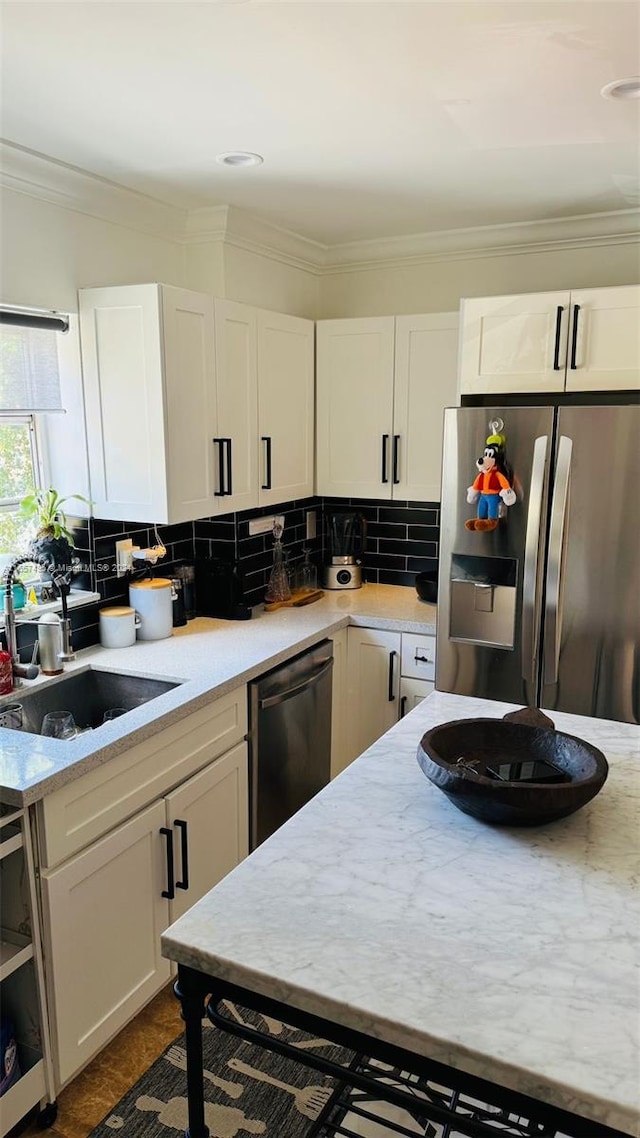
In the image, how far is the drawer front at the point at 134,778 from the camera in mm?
1794

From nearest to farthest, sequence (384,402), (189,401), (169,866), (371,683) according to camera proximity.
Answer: (169,866)
(189,401)
(371,683)
(384,402)

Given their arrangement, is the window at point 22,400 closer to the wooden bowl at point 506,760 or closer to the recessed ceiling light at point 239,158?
the recessed ceiling light at point 239,158

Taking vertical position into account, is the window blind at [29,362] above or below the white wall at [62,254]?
below

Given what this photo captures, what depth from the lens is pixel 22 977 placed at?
181 cm

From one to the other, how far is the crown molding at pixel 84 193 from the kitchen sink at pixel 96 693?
59.4 inches

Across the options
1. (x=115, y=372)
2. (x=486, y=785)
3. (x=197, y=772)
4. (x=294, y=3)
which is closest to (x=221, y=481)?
(x=115, y=372)

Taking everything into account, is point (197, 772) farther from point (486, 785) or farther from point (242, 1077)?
point (486, 785)

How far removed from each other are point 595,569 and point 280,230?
6.10 ft

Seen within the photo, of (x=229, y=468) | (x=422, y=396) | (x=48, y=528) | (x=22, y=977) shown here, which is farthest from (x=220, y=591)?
(x=22, y=977)

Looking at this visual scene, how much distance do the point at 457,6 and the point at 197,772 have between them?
1.99m

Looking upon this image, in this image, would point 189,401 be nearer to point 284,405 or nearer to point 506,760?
point 284,405

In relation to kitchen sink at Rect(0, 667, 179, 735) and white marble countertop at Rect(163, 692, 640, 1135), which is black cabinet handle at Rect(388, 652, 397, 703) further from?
white marble countertop at Rect(163, 692, 640, 1135)

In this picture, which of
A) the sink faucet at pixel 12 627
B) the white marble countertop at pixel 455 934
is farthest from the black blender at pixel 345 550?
the white marble countertop at pixel 455 934

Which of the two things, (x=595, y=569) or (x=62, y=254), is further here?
(x=595, y=569)
